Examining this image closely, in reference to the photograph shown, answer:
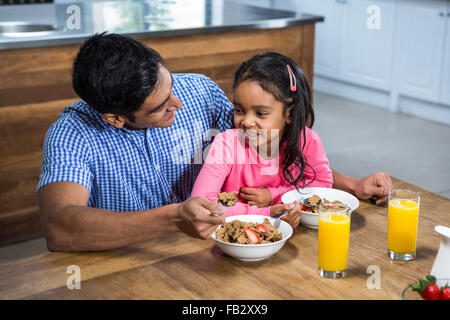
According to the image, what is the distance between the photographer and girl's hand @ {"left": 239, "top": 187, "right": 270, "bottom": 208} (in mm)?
1552

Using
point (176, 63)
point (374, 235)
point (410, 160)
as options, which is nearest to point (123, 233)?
point (374, 235)

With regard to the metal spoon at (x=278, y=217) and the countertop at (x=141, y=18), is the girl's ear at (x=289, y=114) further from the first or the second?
the countertop at (x=141, y=18)

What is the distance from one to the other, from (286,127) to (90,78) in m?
0.59

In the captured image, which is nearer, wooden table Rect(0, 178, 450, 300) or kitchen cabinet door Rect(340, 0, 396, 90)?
wooden table Rect(0, 178, 450, 300)

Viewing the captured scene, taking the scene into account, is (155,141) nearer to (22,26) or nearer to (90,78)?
(90,78)

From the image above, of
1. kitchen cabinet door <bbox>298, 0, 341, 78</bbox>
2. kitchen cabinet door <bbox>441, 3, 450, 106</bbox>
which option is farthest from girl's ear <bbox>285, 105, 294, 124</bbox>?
kitchen cabinet door <bbox>298, 0, 341, 78</bbox>

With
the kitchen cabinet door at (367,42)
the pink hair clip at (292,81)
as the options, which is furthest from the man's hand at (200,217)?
the kitchen cabinet door at (367,42)

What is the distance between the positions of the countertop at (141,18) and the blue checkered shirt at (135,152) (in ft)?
3.34

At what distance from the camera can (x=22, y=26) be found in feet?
10.4

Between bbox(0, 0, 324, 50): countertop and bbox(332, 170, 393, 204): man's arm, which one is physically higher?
bbox(0, 0, 324, 50): countertop

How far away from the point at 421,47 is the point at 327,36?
1.07m

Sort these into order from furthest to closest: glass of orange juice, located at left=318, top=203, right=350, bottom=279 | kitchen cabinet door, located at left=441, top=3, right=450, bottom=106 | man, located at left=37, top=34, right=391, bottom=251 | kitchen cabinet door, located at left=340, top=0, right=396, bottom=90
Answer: kitchen cabinet door, located at left=340, top=0, right=396, bottom=90, kitchen cabinet door, located at left=441, top=3, right=450, bottom=106, man, located at left=37, top=34, right=391, bottom=251, glass of orange juice, located at left=318, top=203, right=350, bottom=279

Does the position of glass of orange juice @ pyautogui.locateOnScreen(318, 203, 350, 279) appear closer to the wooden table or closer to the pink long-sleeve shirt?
the wooden table

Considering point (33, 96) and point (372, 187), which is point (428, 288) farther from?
point (33, 96)
